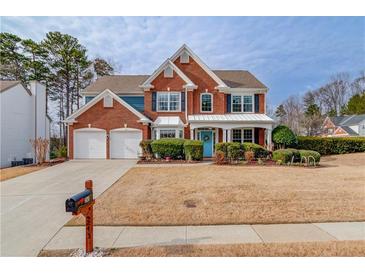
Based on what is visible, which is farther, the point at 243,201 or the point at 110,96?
the point at 110,96

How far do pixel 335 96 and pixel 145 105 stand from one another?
207 ft

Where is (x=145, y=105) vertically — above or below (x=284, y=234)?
above

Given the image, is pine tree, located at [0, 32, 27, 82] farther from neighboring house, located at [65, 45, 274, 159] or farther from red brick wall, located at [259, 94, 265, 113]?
red brick wall, located at [259, 94, 265, 113]

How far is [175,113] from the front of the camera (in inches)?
770

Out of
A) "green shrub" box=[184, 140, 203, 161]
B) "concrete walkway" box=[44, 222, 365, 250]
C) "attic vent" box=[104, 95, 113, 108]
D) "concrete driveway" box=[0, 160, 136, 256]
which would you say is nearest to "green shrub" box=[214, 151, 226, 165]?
"green shrub" box=[184, 140, 203, 161]

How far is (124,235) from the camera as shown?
447cm

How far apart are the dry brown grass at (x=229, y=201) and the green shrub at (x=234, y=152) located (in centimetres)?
517

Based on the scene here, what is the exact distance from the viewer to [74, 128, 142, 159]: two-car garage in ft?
58.9

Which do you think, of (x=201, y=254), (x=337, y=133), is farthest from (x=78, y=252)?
(x=337, y=133)

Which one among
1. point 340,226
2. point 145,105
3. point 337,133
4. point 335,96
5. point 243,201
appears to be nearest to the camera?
point 340,226

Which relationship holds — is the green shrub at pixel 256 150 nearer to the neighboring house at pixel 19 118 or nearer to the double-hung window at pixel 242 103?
the double-hung window at pixel 242 103

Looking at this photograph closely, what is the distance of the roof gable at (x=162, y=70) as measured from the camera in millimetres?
19198

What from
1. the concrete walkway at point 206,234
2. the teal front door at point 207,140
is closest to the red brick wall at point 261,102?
the teal front door at point 207,140

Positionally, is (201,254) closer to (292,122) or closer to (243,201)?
(243,201)
